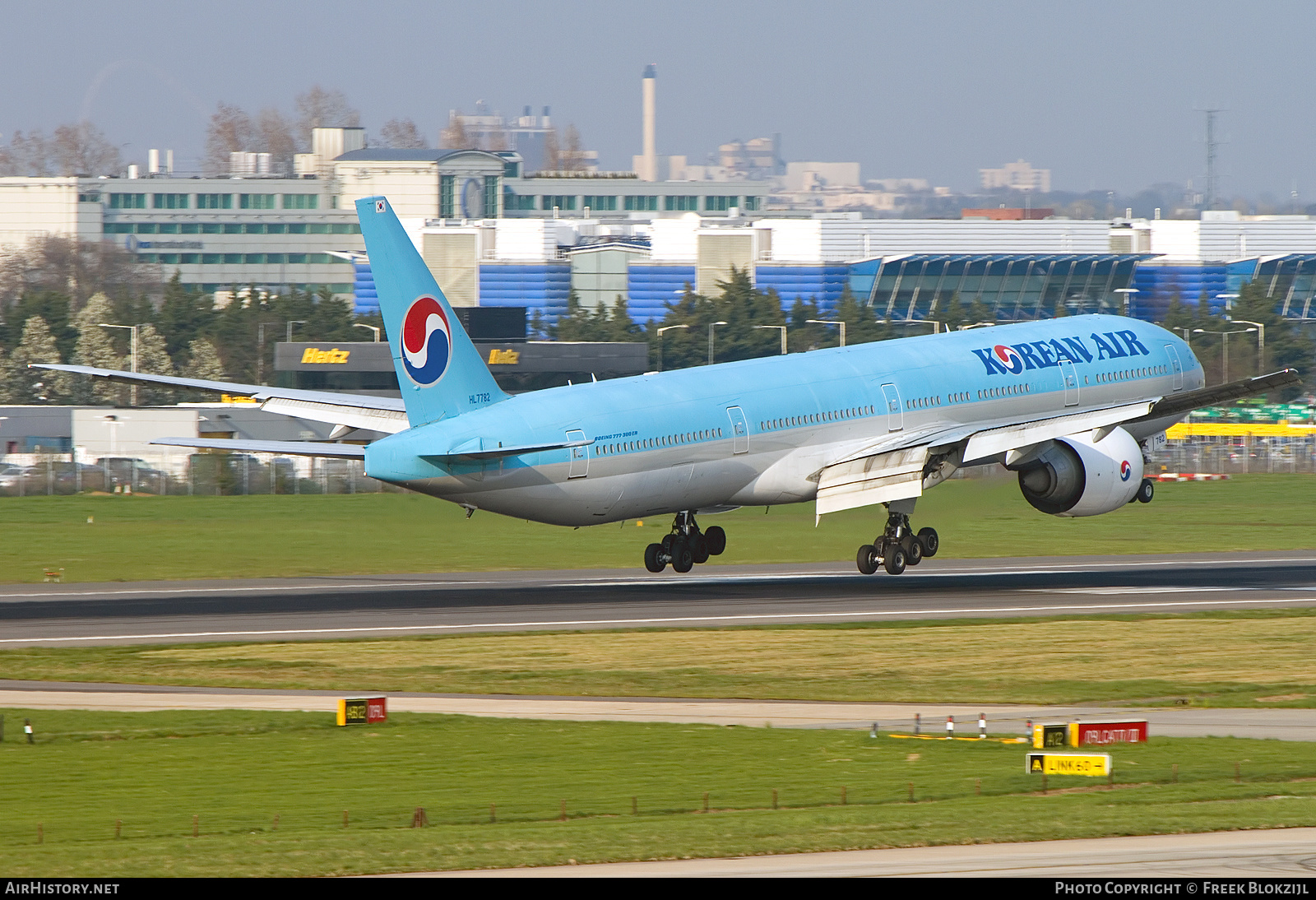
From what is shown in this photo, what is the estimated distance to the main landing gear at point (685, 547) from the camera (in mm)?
56406

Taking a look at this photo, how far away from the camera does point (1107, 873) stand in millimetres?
20719

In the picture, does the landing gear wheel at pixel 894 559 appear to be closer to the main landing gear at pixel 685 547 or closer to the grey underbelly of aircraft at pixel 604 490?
the grey underbelly of aircraft at pixel 604 490

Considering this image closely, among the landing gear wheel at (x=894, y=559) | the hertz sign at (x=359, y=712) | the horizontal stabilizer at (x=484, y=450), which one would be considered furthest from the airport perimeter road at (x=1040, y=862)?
the landing gear wheel at (x=894, y=559)

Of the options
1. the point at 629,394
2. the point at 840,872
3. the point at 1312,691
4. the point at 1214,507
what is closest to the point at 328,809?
the point at 840,872

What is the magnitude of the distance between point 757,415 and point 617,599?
6698mm

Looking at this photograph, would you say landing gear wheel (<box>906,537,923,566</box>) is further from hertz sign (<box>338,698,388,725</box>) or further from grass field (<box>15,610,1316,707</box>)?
hertz sign (<box>338,698,388,725</box>)

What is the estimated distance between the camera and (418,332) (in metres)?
45.8

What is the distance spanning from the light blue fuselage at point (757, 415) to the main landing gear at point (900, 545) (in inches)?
98.4

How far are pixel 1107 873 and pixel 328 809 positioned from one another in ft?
37.4

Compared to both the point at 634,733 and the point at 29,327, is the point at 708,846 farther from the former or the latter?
the point at 29,327

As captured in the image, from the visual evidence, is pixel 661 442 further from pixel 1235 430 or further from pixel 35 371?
pixel 35 371

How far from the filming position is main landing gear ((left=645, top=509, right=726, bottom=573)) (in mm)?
56406

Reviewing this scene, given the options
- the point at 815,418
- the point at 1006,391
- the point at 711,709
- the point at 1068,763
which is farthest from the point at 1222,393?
the point at 1068,763

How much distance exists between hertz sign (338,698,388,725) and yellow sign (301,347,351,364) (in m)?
90.1
